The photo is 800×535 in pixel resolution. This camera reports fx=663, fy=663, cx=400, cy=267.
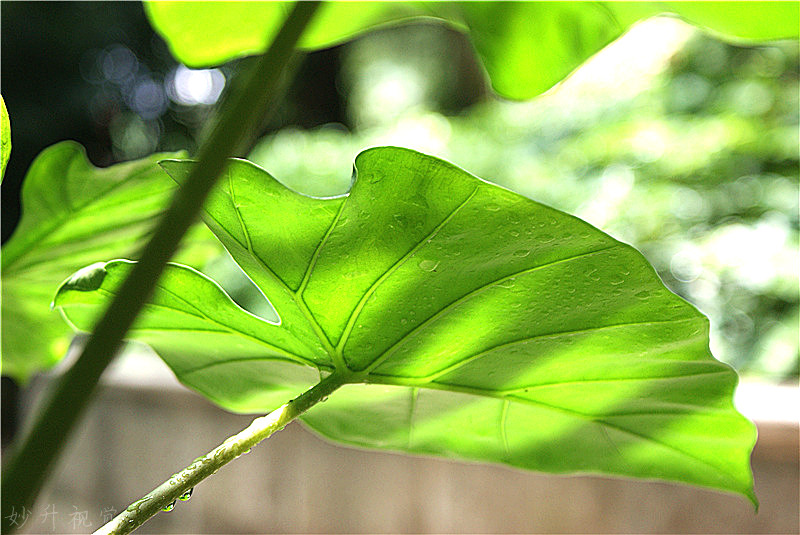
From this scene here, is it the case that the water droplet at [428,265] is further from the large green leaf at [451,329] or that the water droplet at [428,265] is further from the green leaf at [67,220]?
the green leaf at [67,220]

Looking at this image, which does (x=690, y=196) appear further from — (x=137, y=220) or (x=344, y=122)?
(x=344, y=122)

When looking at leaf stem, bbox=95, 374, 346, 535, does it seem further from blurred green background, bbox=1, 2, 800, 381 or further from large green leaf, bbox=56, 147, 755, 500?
blurred green background, bbox=1, 2, 800, 381

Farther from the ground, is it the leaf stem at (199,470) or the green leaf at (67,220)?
the green leaf at (67,220)

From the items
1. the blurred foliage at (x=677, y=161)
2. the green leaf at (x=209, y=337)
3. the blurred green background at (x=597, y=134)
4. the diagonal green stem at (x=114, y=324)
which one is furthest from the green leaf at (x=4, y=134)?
the blurred foliage at (x=677, y=161)

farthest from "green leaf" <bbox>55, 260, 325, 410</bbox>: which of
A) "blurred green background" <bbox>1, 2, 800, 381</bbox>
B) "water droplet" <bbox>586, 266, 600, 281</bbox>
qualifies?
"blurred green background" <bbox>1, 2, 800, 381</bbox>

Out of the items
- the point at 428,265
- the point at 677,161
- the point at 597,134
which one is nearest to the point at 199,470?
the point at 428,265

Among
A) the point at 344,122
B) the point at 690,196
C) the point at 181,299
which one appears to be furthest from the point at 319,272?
the point at 344,122
